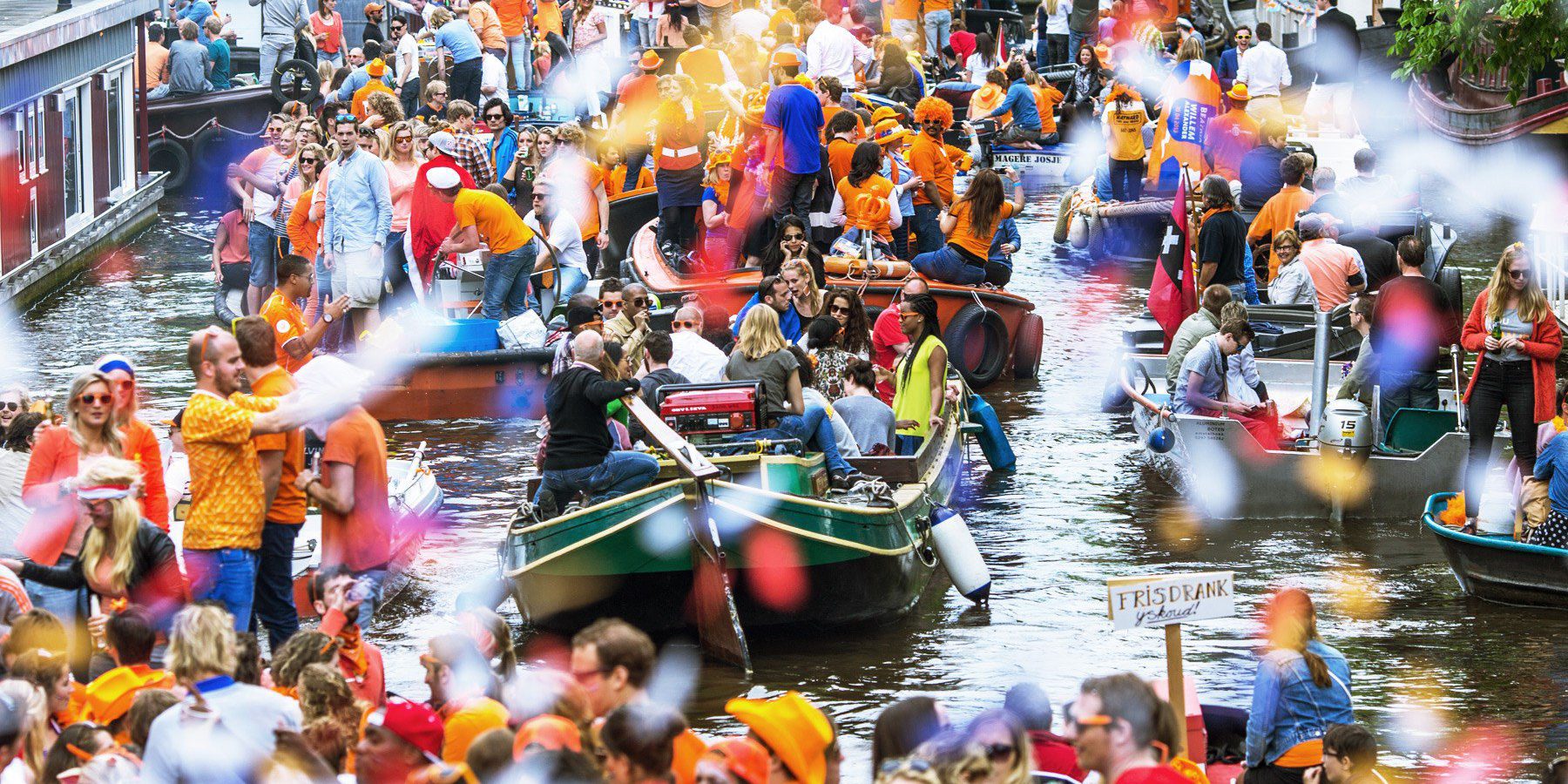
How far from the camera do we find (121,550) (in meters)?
7.73

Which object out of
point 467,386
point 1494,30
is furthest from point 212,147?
point 1494,30

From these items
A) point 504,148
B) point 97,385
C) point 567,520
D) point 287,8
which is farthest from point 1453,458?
point 287,8

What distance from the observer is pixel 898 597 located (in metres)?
11.5

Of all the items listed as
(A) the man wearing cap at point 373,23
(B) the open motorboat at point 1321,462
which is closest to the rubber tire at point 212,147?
(A) the man wearing cap at point 373,23

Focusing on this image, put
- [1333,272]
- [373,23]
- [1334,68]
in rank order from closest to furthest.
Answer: [1333,272] < [373,23] < [1334,68]

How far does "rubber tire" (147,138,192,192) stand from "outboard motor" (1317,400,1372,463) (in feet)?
61.0

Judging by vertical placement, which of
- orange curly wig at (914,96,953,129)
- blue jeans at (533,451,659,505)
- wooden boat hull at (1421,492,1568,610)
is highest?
orange curly wig at (914,96,953,129)

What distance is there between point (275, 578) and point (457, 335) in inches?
306

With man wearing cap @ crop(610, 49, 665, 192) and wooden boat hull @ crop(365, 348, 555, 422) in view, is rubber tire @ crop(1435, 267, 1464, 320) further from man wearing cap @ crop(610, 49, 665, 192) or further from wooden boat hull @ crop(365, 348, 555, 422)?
man wearing cap @ crop(610, 49, 665, 192)

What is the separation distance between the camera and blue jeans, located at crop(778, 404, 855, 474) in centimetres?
1158

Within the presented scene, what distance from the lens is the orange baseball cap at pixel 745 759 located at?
5367 mm

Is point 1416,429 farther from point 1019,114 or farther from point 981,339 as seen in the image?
point 1019,114

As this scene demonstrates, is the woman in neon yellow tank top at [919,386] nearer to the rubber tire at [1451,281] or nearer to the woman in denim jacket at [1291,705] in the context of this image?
the rubber tire at [1451,281]

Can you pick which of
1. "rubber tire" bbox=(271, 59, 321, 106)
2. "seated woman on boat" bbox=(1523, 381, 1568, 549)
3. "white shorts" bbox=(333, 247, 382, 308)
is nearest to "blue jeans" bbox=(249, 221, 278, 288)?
"white shorts" bbox=(333, 247, 382, 308)
